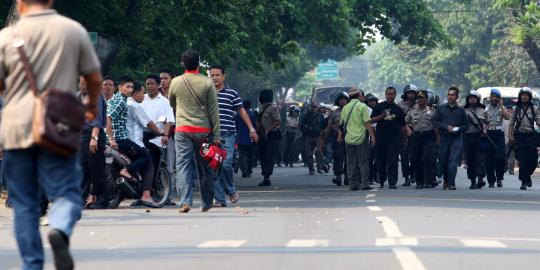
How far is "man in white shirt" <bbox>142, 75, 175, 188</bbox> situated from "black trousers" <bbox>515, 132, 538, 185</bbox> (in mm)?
8903

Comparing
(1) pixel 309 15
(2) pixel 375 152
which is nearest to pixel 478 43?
(1) pixel 309 15

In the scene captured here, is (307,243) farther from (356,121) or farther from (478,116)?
(478,116)

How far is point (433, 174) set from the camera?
87.3 ft

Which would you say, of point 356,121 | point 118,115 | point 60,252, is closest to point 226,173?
point 118,115

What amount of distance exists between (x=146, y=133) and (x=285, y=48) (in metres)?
22.4

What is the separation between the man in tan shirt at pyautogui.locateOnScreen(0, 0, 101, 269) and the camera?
8.12 m

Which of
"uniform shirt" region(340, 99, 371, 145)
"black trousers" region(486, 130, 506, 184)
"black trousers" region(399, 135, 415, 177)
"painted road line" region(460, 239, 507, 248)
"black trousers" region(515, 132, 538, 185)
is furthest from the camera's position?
"black trousers" region(486, 130, 506, 184)

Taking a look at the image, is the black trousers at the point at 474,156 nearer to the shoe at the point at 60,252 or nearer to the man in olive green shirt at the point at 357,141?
the man in olive green shirt at the point at 357,141

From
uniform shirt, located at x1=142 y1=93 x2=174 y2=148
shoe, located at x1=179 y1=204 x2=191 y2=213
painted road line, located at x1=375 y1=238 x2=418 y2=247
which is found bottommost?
painted road line, located at x1=375 y1=238 x2=418 y2=247

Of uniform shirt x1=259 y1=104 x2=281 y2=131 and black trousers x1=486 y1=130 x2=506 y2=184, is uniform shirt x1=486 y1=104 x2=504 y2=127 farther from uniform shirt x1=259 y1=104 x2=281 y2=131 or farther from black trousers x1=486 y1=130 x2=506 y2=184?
uniform shirt x1=259 y1=104 x2=281 y2=131

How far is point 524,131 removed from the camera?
26719mm

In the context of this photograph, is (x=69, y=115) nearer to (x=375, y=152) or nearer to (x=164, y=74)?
(x=164, y=74)

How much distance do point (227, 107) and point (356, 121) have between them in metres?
Answer: 6.16

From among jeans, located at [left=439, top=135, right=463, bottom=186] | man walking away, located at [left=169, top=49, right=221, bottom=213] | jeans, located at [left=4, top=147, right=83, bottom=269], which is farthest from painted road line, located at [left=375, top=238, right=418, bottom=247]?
jeans, located at [left=439, top=135, right=463, bottom=186]
